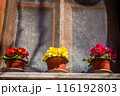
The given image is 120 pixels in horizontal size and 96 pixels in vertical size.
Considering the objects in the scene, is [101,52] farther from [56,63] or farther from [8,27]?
[8,27]

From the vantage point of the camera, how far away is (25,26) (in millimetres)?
3758

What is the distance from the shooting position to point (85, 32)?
12.3 feet

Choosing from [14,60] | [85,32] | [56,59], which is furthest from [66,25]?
[14,60]

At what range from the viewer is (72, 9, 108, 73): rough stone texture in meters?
3.59

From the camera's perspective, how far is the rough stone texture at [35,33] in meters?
3.57

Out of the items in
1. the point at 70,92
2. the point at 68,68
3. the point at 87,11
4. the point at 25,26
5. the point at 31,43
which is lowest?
the point at 70,92

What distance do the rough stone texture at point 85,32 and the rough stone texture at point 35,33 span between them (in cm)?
44

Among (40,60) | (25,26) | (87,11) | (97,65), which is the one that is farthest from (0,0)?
(97,65)

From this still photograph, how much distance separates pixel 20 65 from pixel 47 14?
1148 millimetres

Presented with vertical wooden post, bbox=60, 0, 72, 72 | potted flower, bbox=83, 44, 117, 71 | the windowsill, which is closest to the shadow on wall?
vertical wooden post, bbox=60, 0, 72, 72

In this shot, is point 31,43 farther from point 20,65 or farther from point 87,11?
point 87,11

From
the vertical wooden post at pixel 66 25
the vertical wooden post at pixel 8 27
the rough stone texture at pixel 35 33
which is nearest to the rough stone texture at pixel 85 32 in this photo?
the vertical wooden post at pixel 66 25

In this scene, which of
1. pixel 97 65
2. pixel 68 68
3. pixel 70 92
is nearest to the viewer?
pixel 70 92

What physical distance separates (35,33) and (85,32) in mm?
844
